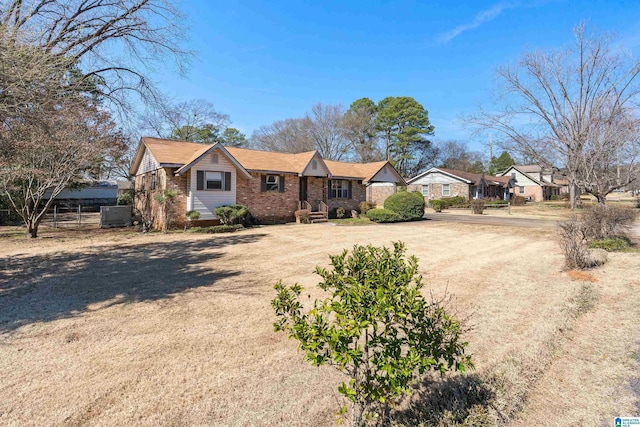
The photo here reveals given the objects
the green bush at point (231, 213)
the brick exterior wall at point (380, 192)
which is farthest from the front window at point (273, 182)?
the brick exterior wall at point (380, 192)

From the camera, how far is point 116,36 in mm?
12328

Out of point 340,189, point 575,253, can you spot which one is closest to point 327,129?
point 340,189

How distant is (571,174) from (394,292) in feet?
77.0

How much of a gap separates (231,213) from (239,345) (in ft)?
45.0

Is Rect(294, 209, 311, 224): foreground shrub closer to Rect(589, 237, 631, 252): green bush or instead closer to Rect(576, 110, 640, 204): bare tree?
Rect(589, 237, 631, 252): green bush

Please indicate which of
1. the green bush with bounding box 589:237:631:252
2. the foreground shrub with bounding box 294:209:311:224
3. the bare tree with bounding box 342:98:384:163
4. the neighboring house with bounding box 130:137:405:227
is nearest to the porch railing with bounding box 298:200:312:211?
the neighboring house with bounding box 130:137:405:227

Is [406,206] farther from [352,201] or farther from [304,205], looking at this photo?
[304,205]

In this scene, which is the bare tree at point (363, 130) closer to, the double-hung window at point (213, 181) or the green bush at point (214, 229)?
the double-hung window at point (213, 181)

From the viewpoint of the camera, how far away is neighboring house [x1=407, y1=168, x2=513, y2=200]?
3934 centimetres

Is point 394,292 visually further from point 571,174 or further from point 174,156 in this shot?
point 571,174

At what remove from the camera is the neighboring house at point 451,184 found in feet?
129

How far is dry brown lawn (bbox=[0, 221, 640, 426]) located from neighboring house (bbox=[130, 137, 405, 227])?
8.56m

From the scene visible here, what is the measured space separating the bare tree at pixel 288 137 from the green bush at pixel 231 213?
93.6 ft

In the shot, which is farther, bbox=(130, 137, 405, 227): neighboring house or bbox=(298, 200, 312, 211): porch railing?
bbox=(298, 200, 312, 211): porch railing
